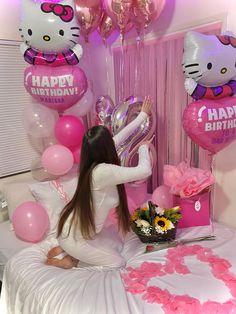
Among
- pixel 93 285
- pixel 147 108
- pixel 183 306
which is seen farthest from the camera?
pixel 147 108

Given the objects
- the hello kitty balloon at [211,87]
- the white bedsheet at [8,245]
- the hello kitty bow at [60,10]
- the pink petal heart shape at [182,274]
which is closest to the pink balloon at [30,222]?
the white bedsheet at [8,245]

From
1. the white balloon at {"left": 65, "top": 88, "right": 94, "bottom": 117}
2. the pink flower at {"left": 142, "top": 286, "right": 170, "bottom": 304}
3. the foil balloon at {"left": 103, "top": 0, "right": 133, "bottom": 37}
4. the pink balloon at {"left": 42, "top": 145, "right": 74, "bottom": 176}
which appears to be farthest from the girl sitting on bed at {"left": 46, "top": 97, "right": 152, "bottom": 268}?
the foil balloon at {"left": 103, "top": 0, "right": 133, "bottom": 37}

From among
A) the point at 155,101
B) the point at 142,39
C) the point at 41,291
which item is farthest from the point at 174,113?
the point at 41,291

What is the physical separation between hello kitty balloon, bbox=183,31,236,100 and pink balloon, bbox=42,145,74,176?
95 centimetres

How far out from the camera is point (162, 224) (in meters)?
1.74

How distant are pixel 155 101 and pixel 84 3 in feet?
2.86

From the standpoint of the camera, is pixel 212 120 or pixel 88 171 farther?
pixel 212 120

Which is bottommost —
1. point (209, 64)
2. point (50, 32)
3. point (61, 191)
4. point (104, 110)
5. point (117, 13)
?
point (61, 191)

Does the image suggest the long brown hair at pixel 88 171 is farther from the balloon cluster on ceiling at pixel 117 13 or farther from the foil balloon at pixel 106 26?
the foil balloon at pixel 106 26

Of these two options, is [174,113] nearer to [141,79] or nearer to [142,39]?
[141,79]

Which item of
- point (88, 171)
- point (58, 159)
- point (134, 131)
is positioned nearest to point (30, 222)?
point (58, 159)

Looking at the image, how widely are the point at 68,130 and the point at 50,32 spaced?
26.4 inches

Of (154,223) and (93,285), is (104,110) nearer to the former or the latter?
(154,223)

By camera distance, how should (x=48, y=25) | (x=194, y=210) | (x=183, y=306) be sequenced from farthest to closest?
(x=194, y=210) < (x=48, y=25) < (x=183, y=306)
